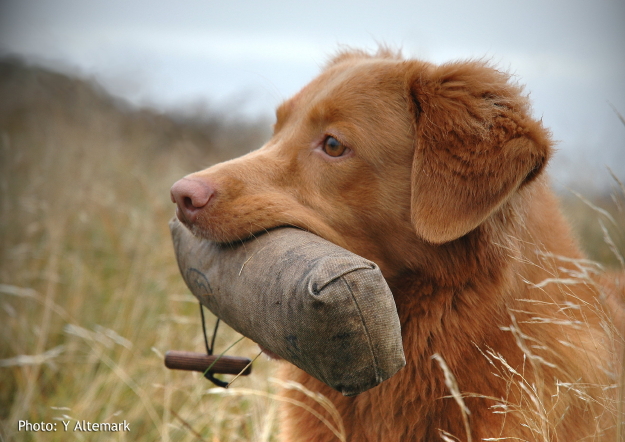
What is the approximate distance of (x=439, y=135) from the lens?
2258 mm

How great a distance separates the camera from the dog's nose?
2.13 metres

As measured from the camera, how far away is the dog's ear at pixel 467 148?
208cm

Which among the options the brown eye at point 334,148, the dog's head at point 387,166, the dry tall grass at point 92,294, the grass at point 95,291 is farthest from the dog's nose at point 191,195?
the dry tall grass at point 92,294

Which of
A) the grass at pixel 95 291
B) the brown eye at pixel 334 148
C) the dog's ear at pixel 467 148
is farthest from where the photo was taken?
the grass at pixel 95 291

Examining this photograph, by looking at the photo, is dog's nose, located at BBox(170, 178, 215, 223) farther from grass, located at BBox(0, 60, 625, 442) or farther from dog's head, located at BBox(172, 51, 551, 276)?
grass, located at BBox(0, 60, 625, 442)

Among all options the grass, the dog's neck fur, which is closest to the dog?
the dog's neck fur

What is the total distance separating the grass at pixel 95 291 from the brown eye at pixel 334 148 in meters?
1.12

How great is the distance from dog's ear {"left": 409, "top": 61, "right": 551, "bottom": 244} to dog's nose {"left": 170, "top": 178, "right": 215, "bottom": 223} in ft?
2.91

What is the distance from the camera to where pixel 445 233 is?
208 centimetres

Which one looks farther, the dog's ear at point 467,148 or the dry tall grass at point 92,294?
the dry tall grass at point 92,294

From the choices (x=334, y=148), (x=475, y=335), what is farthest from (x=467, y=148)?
(x=475, y=335)

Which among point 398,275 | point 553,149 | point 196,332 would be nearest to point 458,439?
point 398,275

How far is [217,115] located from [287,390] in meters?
6.37

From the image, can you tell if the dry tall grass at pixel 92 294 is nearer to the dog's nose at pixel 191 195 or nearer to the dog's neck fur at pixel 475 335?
the dog's nose at pixel 191 195
